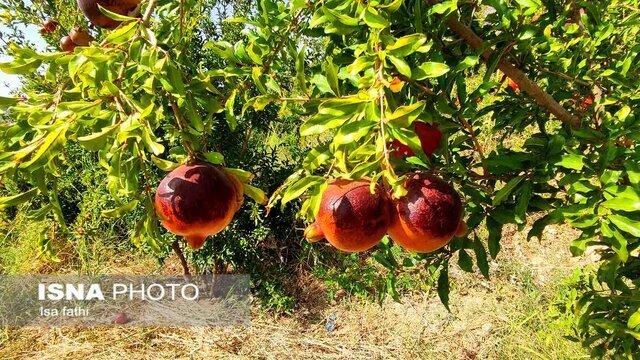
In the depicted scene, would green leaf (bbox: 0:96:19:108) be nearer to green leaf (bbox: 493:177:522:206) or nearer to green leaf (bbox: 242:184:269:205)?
green leaf (bbox: 242:184:269:205)

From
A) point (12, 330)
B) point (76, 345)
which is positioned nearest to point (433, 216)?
point (76, 345)

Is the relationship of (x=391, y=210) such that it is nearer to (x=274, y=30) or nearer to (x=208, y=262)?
(x=274, y=30)

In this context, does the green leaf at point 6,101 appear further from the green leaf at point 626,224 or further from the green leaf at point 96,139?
the green leaf at point 626,224

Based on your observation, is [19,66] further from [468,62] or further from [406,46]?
[468,62]

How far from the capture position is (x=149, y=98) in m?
0.72

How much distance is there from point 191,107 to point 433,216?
14.8 inches

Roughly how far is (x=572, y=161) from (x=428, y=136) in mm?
255

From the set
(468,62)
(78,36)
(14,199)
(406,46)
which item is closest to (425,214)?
(406,46)

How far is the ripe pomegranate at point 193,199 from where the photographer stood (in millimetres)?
759

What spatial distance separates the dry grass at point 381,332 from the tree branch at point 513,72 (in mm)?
1979

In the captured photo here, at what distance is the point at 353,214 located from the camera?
2.21ft

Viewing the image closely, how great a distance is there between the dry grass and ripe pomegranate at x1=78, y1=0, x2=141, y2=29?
8.05 ft

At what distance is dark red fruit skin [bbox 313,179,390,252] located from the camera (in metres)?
0.67

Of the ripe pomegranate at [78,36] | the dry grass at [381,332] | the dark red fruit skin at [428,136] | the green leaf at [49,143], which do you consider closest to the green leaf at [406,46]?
the dark red fruit skin at [428,136]
